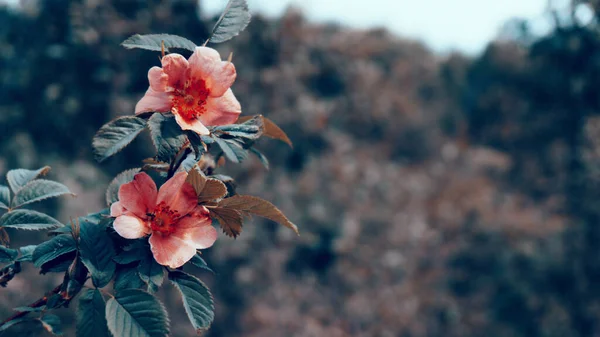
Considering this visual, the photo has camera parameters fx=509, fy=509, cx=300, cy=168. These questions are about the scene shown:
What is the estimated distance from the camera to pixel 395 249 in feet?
14.4

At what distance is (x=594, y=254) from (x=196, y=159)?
161 inches

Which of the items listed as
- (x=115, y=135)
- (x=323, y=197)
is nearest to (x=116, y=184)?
(x=115, y=135)

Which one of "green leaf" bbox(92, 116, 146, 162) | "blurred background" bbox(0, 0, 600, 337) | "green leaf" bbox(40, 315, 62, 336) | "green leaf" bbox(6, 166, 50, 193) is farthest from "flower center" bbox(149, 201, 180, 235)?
"blurred background" bbox(0, 0, 600, 337)

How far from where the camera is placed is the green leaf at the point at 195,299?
765 millimetres

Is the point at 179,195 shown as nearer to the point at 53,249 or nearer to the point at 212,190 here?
the point at 212,190

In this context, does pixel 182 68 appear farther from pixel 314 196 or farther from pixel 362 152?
pixel 362 152

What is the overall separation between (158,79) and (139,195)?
0.18 metres

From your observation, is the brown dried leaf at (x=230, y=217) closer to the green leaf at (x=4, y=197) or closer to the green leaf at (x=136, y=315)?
the green leaf at (x=136, y=315)

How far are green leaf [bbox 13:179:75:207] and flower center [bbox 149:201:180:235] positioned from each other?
0.82 feet

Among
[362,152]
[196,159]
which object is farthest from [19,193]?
[362,152]

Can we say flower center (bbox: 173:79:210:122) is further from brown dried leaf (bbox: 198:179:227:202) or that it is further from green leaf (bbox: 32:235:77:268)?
green leaf (bbox: 32:235:77:268)

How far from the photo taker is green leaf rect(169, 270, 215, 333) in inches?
30.1

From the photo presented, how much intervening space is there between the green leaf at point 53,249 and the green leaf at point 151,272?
12cm

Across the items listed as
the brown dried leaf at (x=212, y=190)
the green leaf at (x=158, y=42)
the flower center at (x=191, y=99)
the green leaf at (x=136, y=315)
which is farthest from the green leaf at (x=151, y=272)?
the green leaf at (x=158, y=42)
